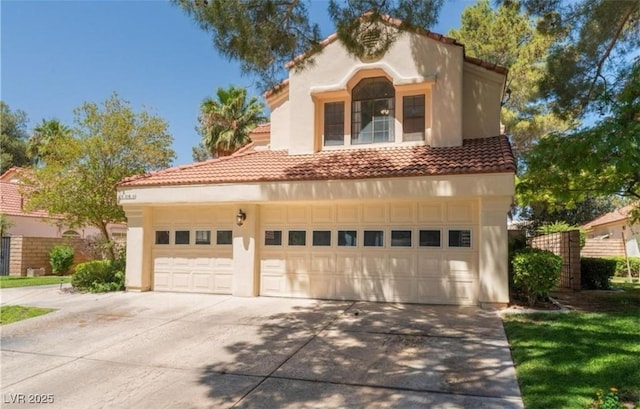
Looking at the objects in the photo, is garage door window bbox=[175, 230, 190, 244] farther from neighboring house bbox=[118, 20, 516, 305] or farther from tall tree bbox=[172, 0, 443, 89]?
tall tree bbox=[172, 0, 443, 89]

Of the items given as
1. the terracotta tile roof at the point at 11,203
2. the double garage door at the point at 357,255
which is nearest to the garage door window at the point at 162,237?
the double garage door at the point at 357,255

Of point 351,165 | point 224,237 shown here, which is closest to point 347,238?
point 351,165

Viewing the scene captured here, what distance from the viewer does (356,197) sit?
10.6 metres

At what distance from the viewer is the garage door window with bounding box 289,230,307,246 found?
11.7 meters

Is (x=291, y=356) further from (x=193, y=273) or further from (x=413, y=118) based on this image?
(x=413, y=118)

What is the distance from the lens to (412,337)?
24.8ft

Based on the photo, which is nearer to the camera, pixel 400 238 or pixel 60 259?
pixel 400 238

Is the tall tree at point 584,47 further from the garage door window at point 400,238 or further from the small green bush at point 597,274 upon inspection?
the garage door window at point 400,238

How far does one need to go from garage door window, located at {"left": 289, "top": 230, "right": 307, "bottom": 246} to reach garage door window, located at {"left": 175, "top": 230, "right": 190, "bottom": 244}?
335cm

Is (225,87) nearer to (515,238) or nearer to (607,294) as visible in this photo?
(515,238)

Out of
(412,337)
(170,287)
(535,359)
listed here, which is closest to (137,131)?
(170,287)

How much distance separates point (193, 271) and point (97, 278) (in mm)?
3561

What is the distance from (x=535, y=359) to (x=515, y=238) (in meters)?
6.95

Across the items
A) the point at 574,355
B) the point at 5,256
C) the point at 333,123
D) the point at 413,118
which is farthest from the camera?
the point at 5,256
